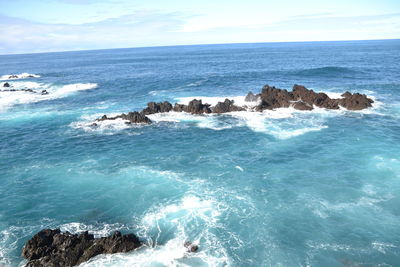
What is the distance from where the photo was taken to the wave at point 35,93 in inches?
2860

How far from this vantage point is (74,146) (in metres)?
42.0

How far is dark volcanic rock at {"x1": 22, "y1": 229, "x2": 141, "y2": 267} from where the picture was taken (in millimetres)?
20578

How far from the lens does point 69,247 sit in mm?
21344

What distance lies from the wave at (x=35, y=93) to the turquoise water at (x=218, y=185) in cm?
1915

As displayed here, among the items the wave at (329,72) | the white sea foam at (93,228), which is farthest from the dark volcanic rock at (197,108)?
the wave at (329,72)

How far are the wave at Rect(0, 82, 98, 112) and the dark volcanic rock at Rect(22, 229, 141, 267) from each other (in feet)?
185

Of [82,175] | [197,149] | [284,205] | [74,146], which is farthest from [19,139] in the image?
[284,205]

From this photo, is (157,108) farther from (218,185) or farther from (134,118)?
(218,185)

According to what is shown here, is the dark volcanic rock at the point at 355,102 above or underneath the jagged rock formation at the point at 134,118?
above

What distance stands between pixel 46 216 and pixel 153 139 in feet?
65.6

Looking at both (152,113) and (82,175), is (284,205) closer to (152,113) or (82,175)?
(82,175)

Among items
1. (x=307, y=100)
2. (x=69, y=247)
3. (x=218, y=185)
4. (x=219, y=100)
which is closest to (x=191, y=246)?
(x=69, y=247)

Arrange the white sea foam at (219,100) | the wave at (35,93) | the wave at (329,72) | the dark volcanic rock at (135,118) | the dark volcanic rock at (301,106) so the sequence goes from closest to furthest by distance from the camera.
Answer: the dark volcanic rock at (135,118)
the dark volcanic rock at (301,106)
the white sea foam at (219,100)
the wave at (35,93)
the wave at (329,72)

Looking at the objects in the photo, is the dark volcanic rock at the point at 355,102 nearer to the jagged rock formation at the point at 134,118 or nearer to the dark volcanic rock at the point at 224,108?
the dark volcanic rock at the point at 224,108
